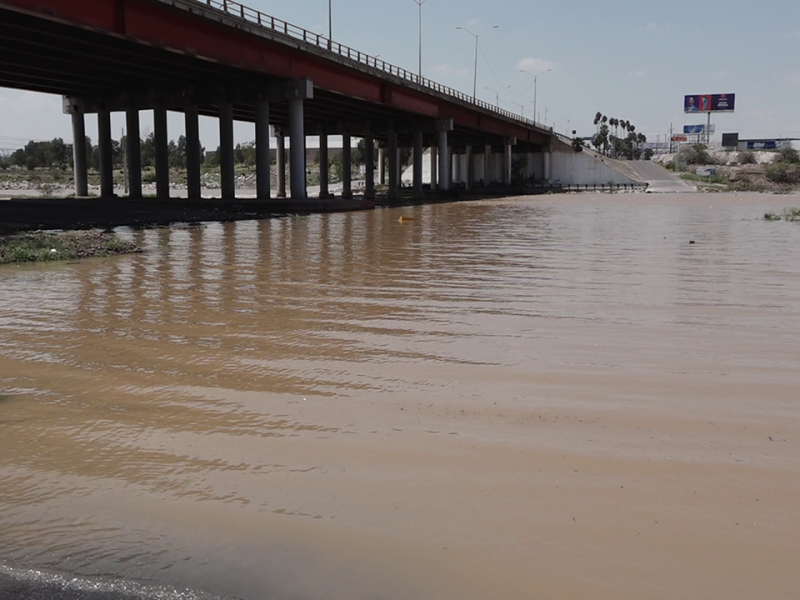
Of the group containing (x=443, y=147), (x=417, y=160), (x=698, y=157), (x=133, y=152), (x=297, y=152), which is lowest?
(x=297, y=152)

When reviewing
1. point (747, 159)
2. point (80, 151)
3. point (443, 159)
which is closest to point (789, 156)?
point (747, 159)

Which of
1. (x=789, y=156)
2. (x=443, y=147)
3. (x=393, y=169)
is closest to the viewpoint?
(x=443, y=147)

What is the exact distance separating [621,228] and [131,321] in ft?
79.8

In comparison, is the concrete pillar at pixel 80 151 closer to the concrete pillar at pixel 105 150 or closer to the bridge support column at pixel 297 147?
the concrete pillar at pixel 105 150

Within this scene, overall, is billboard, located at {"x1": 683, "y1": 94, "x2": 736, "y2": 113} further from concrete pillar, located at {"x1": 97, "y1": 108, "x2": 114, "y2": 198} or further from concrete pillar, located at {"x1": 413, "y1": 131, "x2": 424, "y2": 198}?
concrete pillar, located at {"x1": 97, "y1": 108, "x2": 114, "y2": 198}

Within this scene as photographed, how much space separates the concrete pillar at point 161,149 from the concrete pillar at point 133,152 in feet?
6.98

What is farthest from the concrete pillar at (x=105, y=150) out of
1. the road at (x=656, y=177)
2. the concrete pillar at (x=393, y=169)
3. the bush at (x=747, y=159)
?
the bush at (x=747, y=159)

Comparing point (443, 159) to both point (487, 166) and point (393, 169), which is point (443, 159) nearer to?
point (393, 169)

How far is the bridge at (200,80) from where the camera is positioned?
117ft

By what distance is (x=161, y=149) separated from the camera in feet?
206

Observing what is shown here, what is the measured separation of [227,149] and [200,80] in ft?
18.1

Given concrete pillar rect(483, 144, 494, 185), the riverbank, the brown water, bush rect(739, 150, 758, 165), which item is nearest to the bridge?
the riverbank

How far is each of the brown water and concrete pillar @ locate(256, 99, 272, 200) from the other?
41.6 metres

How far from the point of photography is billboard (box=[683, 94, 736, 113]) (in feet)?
603
